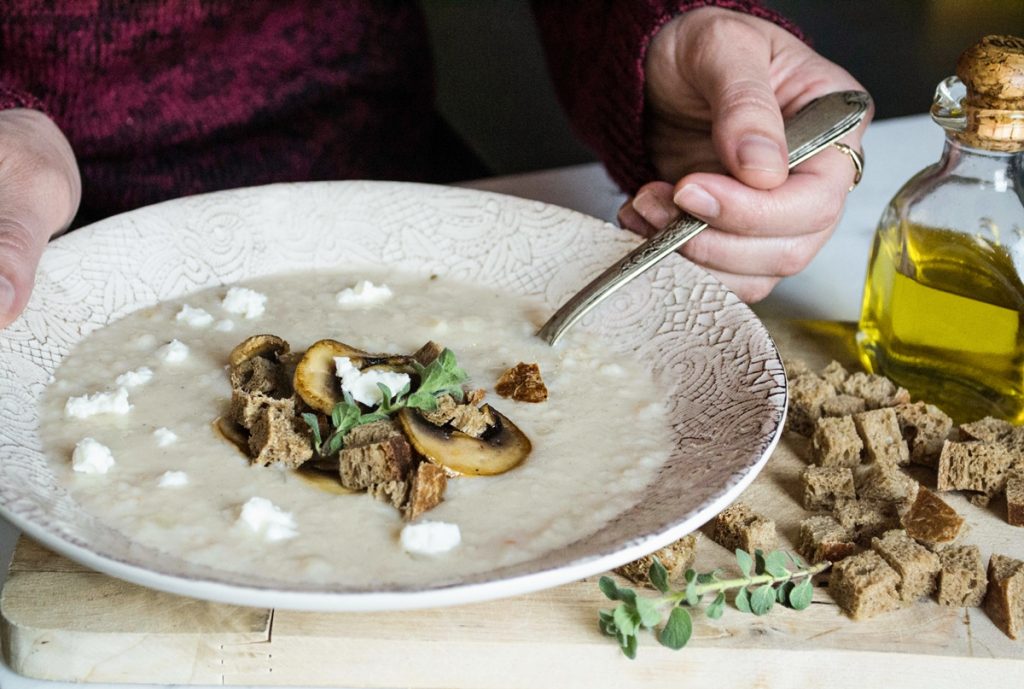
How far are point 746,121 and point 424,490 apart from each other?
0.74m

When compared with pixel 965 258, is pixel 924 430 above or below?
below

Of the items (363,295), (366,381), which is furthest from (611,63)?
(366,381)

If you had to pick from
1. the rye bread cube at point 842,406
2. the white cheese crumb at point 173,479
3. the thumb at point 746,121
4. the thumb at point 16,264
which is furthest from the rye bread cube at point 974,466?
the thumb at point 16,264

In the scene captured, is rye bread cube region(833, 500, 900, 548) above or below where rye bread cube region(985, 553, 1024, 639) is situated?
below

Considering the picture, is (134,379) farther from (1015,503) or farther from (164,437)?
(1015,503)

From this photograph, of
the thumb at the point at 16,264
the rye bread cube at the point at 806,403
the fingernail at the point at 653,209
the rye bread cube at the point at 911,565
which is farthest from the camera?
the fingernail at the point at 653,209

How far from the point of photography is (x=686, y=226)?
155cm

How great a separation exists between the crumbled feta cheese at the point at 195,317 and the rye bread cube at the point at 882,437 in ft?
2.82

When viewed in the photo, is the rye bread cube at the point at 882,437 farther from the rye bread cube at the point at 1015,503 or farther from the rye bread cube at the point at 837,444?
the rye bread cube at the point at 1015,503

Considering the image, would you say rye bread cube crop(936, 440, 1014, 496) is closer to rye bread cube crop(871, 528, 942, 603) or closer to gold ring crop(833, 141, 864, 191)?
rye bread cube crop(871, 528, 942, 603)

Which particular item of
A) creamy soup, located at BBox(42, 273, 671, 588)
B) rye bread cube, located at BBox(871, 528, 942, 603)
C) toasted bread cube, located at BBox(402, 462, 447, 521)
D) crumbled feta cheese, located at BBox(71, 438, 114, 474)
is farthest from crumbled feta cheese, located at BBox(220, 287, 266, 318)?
rye bread cube, located at BBox(871, 528, 942, 603)

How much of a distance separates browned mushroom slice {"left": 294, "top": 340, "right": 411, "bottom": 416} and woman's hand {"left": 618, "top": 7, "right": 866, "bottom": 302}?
49 centimetres

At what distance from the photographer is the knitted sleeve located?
183 cm

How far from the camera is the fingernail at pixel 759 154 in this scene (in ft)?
4.94
